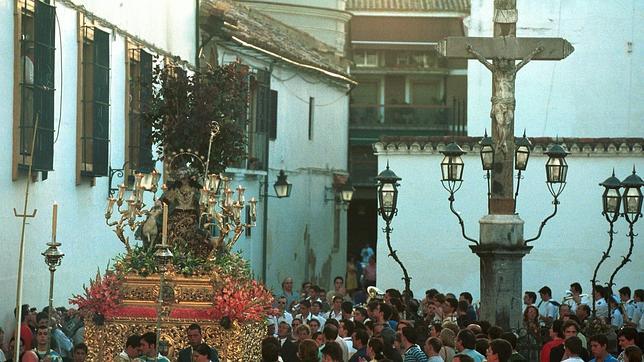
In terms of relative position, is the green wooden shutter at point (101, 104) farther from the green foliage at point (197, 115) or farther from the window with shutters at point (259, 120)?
the window with shutters at point (259, 120)

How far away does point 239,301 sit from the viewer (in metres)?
15.8

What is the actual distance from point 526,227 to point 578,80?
4507 millimetres

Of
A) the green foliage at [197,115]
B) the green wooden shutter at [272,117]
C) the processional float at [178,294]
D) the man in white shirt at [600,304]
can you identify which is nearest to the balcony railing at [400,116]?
the green wooden shutter at [272,117]

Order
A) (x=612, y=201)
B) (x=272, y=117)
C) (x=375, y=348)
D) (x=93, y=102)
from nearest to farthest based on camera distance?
(x=375, y=348) < (x=93, y=102) < (x=612, y=201) < (x=272, y=117)

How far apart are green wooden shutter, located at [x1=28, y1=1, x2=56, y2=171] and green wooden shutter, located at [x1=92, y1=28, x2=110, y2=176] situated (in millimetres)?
2787

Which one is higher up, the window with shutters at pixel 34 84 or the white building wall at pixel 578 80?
the white building wall at pixel 578 80

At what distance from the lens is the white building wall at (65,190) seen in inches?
757

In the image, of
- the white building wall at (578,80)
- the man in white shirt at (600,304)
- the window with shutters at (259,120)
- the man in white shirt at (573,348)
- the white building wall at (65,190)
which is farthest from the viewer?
the white building wall at (578,80)

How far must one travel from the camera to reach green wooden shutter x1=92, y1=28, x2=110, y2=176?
23.5 metres

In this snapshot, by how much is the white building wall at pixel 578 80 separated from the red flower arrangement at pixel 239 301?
64.2 ft

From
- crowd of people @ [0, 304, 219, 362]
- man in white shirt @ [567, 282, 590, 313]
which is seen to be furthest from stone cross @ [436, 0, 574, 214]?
crowd of people @ [0, 304, 219, 362]

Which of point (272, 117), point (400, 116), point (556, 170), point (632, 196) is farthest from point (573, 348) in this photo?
point (400, 116)

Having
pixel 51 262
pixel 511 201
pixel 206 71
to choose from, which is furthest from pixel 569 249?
pixel 51 262

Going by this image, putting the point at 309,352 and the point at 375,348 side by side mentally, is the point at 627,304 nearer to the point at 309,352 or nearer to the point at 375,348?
the point at 375,348
